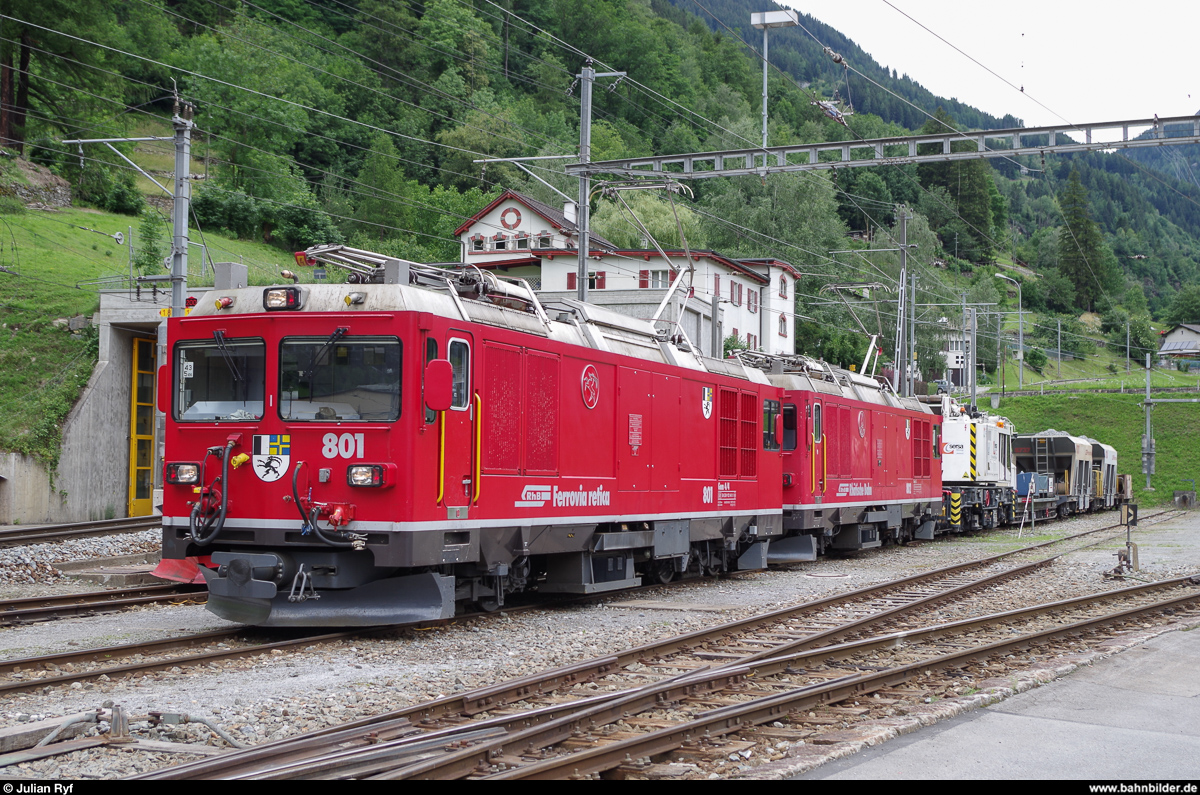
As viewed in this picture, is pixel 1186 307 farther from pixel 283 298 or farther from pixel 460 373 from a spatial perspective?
pixel 283 298

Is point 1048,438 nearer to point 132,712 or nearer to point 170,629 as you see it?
point 170,629

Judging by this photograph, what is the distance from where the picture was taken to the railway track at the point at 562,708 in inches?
231

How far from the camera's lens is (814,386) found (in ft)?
68.8

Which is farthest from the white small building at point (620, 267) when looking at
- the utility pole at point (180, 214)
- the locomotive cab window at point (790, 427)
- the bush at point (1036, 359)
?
the bush at point (1036, 359)

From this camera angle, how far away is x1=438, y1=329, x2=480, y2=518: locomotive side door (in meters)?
10.5

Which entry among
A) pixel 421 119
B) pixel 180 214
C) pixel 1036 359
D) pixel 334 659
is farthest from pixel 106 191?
pixel 1036 359

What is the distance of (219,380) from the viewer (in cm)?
1078

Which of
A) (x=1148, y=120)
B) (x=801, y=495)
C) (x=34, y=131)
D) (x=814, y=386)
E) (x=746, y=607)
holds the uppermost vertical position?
(x=34, y=131)

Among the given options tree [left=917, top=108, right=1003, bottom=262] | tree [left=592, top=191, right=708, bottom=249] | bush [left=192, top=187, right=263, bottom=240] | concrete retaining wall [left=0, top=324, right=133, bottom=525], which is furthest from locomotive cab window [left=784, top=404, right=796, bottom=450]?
tree [left=917, top=108, right=1003, bottom=262]

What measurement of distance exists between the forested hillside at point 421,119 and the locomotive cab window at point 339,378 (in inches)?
950

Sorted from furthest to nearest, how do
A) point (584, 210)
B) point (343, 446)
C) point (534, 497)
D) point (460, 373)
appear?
point (584, 210)
point (534, 497)
point (460, 373)
point (343, 446)

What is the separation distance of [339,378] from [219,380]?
4.51 ft
